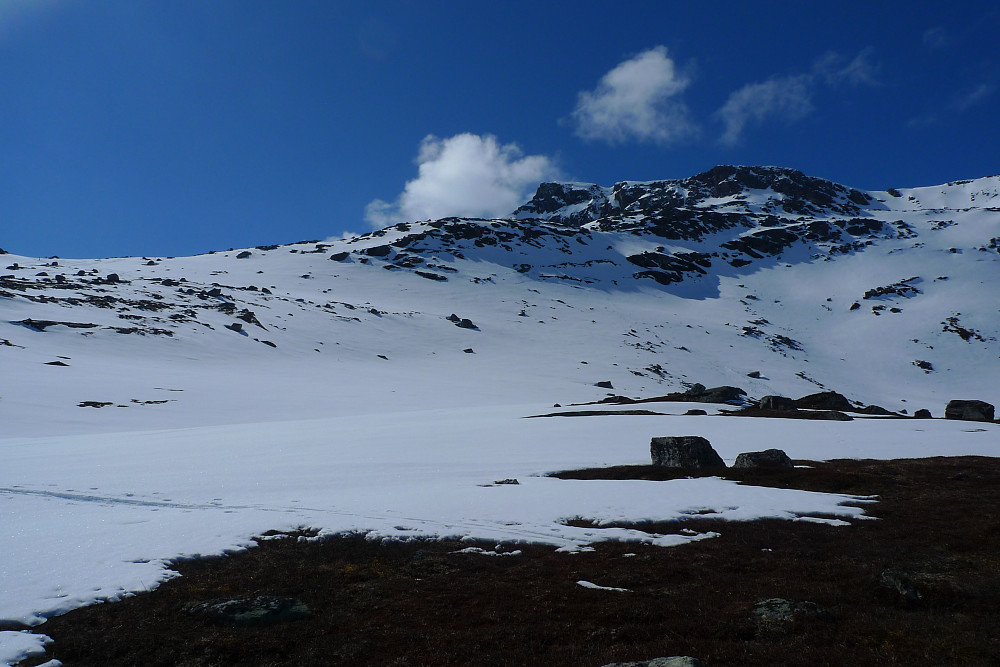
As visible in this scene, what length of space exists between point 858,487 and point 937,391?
260 ft

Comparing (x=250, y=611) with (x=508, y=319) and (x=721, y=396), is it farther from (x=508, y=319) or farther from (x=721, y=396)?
(x=508, y=319)

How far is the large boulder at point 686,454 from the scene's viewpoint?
83.2 ft

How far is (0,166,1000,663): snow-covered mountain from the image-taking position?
56.8ft

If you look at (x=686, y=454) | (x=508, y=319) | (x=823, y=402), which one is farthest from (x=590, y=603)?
(x=508, y=319)

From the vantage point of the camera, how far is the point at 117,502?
59.8 ft

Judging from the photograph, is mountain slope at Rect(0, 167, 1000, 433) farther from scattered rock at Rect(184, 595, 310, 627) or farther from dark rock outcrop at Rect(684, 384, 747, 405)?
scattered rock at Rect(184, 595, 310, 627)

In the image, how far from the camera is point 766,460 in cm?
2459

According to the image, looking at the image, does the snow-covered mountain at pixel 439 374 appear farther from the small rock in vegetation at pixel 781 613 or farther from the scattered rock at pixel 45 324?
the small rock in vegetation at pixel 781 613

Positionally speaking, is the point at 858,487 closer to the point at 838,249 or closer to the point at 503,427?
the point at 503,427

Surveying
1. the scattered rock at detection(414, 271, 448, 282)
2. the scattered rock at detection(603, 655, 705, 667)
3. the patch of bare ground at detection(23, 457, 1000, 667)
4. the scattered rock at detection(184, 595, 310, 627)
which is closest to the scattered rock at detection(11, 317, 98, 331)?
the patch of bare ground at detection(23, 457, 1000, 667)

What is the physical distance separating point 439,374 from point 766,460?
53212 millimetres

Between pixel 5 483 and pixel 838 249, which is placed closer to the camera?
pixel 5 483

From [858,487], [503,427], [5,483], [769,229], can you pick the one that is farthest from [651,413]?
[769,229]

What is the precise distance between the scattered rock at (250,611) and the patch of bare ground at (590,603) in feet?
0.73
